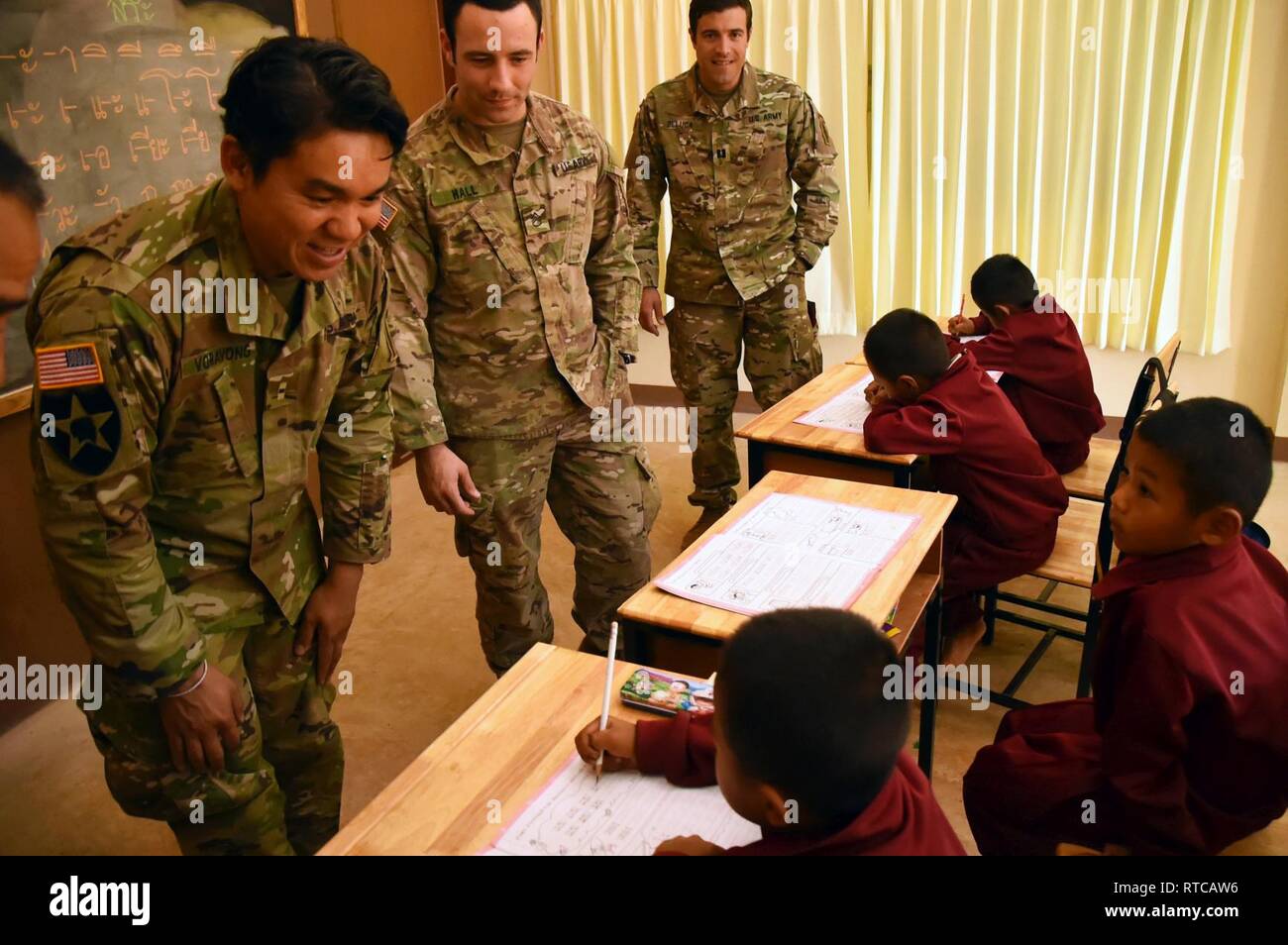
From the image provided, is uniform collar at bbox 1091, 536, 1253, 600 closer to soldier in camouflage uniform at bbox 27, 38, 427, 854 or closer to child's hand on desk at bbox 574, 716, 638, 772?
child's hand on desk at bbox 574, 716, 638, 772

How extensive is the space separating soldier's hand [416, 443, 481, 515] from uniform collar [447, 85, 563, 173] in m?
0.66

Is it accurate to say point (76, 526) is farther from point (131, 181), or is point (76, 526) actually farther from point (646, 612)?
point (131, 181)

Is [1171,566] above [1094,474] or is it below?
above

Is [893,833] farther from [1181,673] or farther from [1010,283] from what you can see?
[1010,283]

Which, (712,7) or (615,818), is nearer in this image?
(615,818)

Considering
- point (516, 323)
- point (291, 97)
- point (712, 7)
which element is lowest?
point (516, 323)

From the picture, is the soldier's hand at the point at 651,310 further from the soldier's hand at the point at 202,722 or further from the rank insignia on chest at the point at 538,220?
the soldier's hand at the point at 202,722

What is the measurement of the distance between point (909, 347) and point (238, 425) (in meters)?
1.63

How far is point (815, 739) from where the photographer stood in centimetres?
94

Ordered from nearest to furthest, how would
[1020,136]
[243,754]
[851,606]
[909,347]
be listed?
[243,754]
[851,606]
[909,347]
[1020,136]

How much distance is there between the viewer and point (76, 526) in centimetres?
125

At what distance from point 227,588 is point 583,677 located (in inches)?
22.3

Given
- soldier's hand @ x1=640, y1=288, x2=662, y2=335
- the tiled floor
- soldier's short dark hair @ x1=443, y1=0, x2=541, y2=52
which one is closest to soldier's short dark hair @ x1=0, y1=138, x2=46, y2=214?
soldier's short dark hair @ x1=443, y1=0, x2=541, y2=52

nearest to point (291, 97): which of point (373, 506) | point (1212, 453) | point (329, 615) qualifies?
point (373, 506)
